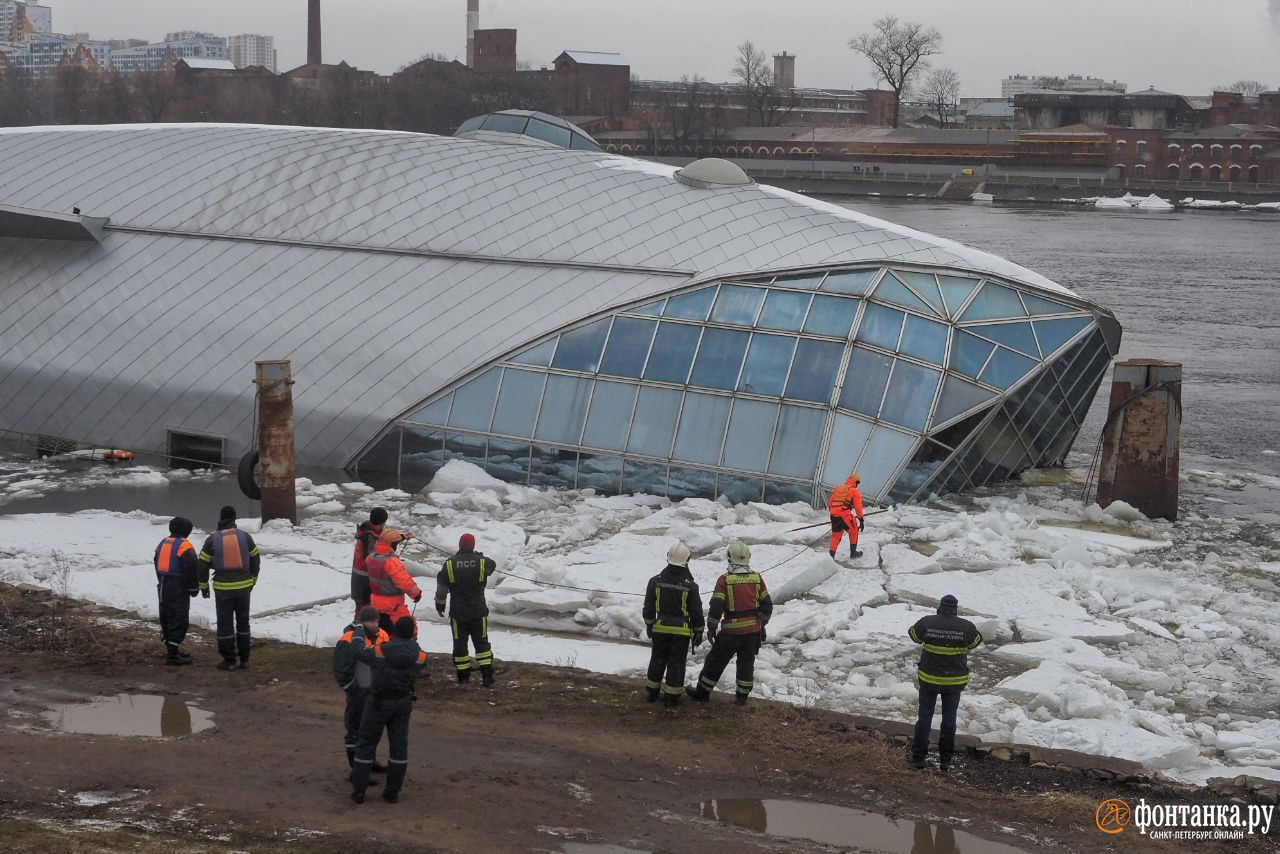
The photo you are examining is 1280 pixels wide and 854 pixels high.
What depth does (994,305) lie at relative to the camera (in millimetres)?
27625

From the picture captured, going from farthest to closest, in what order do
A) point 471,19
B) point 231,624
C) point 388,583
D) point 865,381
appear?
point 471,19, point 865,381, point 231,624, point 388,583

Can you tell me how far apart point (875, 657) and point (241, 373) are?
16.7m

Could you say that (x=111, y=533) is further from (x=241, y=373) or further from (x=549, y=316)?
(x=549, y=316)

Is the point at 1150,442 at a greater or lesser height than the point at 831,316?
lesser

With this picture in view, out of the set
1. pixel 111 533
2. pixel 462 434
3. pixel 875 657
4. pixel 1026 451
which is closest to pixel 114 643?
pixel 111 533

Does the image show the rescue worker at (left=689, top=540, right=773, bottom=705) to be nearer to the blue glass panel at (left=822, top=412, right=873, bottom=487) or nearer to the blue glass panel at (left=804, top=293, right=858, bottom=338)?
the blue glass panel at (left=822, top=412, right=873, bottom=487)

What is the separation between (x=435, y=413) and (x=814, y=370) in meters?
7.42

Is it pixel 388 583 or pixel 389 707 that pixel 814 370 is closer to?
pixel 388 583

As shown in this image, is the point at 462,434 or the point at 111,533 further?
the point at 462,434

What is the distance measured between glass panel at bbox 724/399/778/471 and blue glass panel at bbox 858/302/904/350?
7.20 ft

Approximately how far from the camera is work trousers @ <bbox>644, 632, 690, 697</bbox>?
14906 mm

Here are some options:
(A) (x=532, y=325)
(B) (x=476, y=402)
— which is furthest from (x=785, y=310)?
(B) (x=476, y=402)

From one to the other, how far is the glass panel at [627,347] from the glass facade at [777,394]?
0.03 metres

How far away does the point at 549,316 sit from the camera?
92.5 ft
